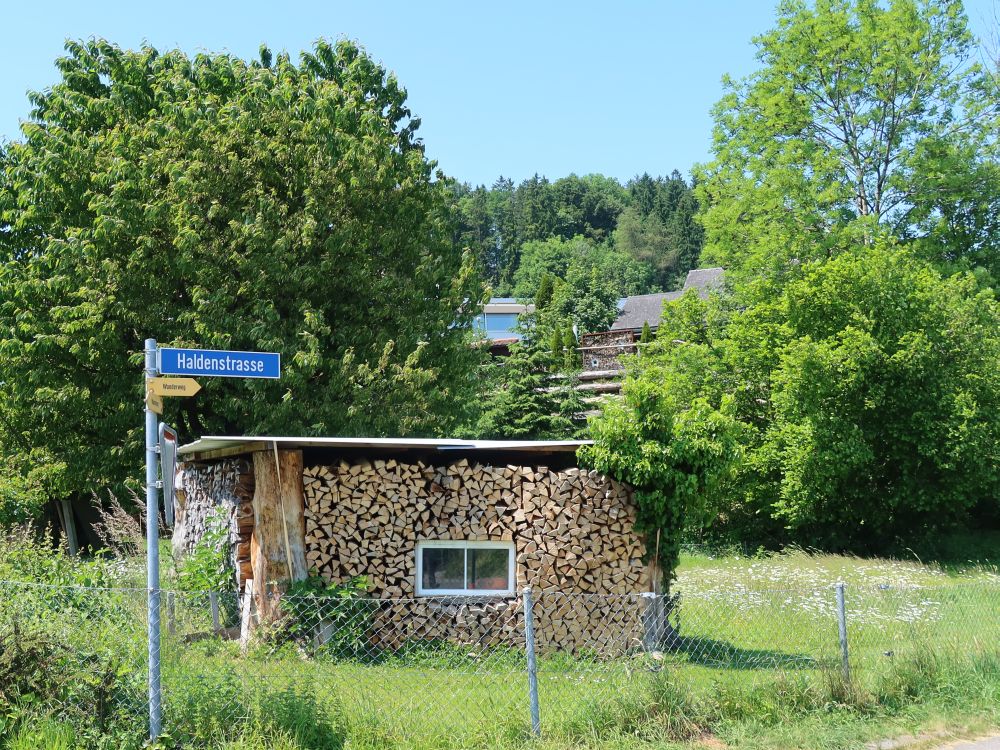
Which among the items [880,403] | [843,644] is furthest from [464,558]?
[880,403]

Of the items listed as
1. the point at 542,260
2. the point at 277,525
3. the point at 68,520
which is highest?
the point at 542,260

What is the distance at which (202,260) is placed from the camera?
18.2m

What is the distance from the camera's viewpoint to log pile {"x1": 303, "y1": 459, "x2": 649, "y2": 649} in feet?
37.9

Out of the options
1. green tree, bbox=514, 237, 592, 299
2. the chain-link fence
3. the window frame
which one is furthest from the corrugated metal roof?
green tree, bbox=514, 237, 592, 299

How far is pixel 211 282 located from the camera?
18266 mm

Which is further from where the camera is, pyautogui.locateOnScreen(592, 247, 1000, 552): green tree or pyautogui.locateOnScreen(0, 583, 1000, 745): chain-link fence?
pyautogui.locateOnScreen(592, 247, 1000, 552): green tree

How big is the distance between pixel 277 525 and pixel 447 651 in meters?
2.41

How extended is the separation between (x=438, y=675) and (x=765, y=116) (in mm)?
25825

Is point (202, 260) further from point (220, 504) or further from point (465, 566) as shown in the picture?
point (465, 566)

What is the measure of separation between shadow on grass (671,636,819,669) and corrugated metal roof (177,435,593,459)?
8.60ft

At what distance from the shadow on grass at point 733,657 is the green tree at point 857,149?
18.5m

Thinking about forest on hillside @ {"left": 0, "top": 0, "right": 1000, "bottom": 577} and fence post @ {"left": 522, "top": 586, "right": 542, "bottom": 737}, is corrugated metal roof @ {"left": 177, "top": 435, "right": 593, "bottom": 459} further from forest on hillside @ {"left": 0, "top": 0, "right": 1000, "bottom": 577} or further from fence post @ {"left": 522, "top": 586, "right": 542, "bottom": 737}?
fence post @ {"left": 522, "top": 586, "right": 542, "bottom": 737}

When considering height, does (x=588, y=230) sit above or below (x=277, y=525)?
above

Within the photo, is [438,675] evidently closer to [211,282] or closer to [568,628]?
[568,628]
